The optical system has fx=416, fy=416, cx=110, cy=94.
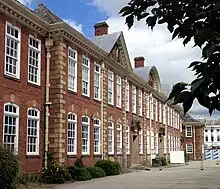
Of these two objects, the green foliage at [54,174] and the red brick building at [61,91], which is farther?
the green foliage at [54,174]

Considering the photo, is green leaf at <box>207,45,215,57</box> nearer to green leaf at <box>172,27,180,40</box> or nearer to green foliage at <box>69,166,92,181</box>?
green leaf at <box>172,27,180,40</box>

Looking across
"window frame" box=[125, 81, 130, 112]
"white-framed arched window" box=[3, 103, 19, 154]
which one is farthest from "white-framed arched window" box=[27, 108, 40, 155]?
"window frame" box=[125, 81, 130, 112]

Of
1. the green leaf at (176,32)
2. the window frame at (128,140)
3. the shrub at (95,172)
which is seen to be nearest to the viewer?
the green leaf at (176,32)

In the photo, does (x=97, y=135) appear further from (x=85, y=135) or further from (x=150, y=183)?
(x=150, y=183)

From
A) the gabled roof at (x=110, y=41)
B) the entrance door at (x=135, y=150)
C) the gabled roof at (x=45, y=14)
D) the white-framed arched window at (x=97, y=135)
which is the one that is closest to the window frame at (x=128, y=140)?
the entrance door at (x=135, y=150)

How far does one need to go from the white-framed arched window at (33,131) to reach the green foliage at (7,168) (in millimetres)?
4239

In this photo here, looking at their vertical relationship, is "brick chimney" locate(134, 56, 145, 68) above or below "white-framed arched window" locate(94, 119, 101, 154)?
above

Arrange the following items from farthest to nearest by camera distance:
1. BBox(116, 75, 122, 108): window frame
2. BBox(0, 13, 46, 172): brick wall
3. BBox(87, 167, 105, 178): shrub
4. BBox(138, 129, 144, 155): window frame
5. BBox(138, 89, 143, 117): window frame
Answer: BBox(138, 89, 143, 117): window frame, BBox(138, 129, 144, 155): window frame, BBox(116, 75, 122, 108): window frame, BBox(87, 167, 105, 178): shrub, BBox(0, 13, 46, 172): brick wall

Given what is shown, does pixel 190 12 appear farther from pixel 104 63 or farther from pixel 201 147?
pixel 201 147

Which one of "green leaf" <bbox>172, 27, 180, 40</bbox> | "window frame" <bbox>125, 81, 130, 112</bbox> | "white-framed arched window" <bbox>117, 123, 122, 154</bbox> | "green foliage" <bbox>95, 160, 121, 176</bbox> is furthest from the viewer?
"window frame" <bbox>125, 81, 130, 112</bbox>

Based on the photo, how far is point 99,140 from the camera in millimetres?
27312

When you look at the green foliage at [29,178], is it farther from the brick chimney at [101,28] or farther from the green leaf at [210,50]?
the brick chimney at [101,28]

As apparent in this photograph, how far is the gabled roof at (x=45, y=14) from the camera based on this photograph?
77.3 feet

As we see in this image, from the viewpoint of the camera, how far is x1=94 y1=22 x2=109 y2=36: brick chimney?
35.5 meters
